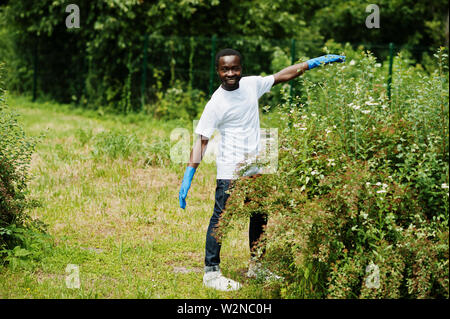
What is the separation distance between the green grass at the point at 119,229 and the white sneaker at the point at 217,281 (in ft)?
0.24

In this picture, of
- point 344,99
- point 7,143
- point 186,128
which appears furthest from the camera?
point 186,128

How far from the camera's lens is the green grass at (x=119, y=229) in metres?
4.39

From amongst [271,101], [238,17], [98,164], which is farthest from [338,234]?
[238,17]

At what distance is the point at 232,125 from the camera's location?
175 inches

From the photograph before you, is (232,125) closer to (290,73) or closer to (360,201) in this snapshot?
(290,73)

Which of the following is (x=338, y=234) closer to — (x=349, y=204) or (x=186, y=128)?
(x=349, y=204)

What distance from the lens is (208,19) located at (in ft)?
48.7

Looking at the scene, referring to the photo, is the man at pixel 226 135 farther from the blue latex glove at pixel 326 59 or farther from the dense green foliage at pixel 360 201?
the blue latex glove at pixel 326 59

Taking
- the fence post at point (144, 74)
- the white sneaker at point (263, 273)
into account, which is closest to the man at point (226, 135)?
the white sneaker at point (263, 273)

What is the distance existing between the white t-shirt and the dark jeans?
0.32 ft

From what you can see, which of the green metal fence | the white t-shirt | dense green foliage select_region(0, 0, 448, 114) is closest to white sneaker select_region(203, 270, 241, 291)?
the white t-shirt
